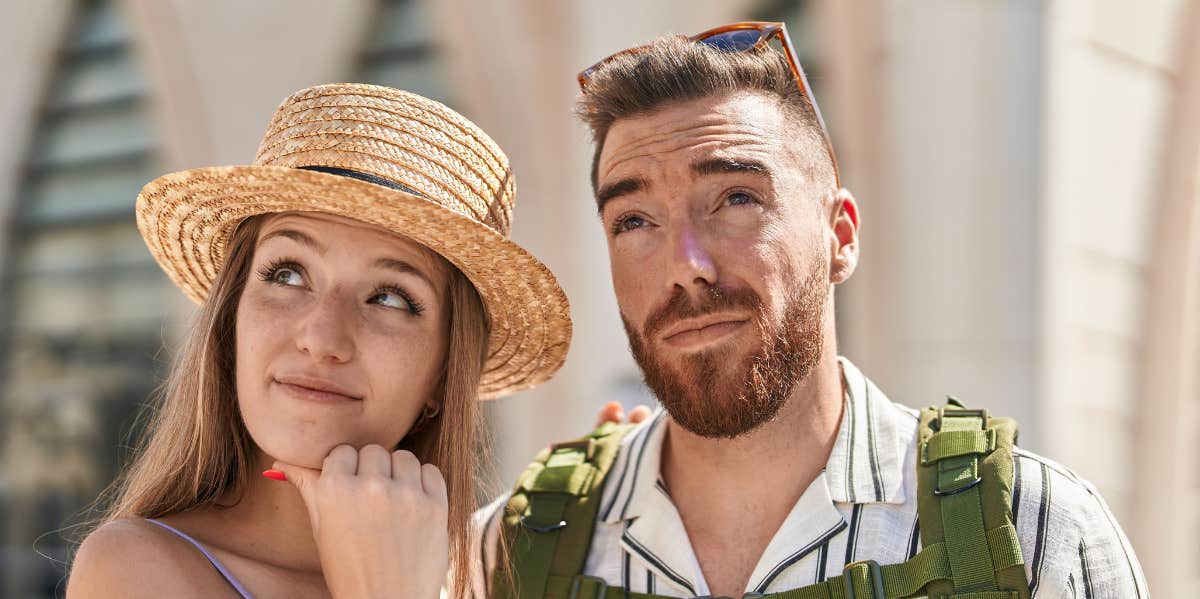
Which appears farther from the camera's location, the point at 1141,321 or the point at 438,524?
the point at 1141,321

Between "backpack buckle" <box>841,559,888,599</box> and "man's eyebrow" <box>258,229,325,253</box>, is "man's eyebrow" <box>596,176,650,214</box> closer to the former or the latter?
"man's eyebrow" <box>258,229,325,253</box>

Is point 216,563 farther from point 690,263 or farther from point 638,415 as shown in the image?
point 638,415

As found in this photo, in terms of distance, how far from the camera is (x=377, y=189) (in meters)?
1.83

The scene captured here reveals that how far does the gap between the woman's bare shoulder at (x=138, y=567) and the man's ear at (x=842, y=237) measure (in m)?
1.45

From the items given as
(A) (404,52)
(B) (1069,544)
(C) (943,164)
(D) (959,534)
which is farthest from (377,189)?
(A) (404,52)

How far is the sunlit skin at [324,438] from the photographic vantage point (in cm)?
175

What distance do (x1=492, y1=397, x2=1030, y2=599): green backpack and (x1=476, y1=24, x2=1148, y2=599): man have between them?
0.7 inches

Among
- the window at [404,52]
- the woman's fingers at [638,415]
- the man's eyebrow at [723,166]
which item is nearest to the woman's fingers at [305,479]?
the man's eyebrow at [723,166]

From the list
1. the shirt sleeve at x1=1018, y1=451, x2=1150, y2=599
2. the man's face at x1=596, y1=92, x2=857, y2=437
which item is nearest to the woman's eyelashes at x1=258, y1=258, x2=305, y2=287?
the man's face at x1=596, y1=92, x2=857, y2=437

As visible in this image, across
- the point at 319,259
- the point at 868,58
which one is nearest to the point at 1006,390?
the point at 868,58

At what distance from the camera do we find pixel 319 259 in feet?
6.38

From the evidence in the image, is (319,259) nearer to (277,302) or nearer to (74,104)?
(277,302)

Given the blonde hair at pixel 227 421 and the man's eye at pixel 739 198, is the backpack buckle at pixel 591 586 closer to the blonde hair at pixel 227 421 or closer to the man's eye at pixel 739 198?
the blonde hair at pixel 227 421

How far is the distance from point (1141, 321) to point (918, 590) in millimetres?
4630
